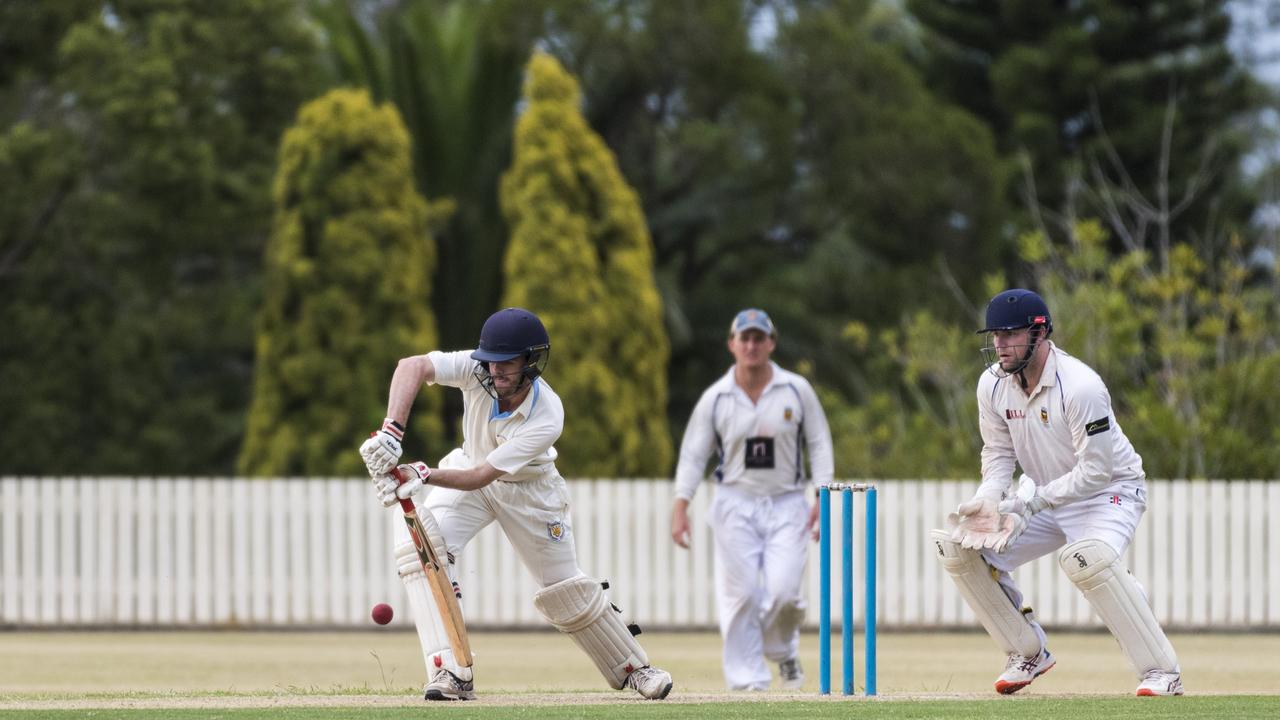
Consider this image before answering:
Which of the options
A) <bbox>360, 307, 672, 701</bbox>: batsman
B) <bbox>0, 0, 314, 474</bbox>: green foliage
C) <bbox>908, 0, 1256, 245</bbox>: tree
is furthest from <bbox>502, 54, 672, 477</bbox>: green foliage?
<bbox>360, 307, 672, 701</bbox>: batsman

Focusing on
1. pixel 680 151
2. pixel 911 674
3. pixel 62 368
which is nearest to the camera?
pixel 911 674

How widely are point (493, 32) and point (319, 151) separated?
5373mm

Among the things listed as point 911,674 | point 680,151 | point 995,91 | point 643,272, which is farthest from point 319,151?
point 995,91

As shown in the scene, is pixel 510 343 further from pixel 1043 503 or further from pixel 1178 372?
pixel 1178 372

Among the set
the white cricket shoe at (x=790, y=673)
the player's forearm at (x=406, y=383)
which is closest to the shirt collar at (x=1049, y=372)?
the player's forearm at (x=406, y=383)

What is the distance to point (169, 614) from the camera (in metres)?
13.9

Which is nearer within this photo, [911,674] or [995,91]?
[911,674]

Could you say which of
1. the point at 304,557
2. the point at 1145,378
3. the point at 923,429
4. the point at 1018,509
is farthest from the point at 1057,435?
the point at 1145,378

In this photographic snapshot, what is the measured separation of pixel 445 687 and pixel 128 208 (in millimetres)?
12862

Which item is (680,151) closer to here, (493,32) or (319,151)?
(493,32)

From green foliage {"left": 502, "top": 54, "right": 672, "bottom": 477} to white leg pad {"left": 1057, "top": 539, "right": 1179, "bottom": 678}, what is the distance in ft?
34.7

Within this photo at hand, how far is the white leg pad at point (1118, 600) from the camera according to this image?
7.26 metres

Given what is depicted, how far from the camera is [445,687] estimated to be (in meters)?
7.08

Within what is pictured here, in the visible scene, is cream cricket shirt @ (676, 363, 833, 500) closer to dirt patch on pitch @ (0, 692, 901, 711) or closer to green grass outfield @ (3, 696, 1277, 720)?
dirt patch on pitch @ (0, 692, 901, 711)
